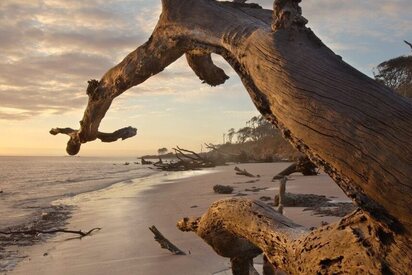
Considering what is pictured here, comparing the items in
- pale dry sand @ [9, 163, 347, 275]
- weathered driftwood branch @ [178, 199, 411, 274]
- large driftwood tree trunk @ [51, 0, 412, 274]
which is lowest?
pale dry sand @ [9, 163, 347, 275]

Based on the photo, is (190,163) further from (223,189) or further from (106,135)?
(106,135)

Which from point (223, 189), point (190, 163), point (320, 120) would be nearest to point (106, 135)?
point (320, 120)

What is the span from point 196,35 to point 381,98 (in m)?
1.06

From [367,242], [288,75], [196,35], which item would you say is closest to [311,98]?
[288,75]

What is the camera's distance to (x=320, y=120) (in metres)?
1.43

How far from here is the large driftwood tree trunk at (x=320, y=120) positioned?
131 centimetres

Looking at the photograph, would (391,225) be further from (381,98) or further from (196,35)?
(196,35)

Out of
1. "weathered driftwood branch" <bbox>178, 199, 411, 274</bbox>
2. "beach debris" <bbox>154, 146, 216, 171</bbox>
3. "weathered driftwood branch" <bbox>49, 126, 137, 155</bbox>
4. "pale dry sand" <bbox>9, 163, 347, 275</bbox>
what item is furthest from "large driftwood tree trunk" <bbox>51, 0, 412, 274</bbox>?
"beach debris" <bbox>154, 146, 216, 171</bbox>

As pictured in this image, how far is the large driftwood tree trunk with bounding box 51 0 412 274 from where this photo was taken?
4.30ft

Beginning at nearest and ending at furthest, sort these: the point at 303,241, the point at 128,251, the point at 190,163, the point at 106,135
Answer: the point at 303,241 < the point at 106,135 < the point at 128,251 < the point at 190,163

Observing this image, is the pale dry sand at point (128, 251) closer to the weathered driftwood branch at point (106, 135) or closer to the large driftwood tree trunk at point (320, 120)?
the weathered driftwood branch at point (106, 135)

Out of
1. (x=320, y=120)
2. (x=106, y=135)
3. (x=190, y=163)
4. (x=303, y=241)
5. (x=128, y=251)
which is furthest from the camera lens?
(x=190, y=163)

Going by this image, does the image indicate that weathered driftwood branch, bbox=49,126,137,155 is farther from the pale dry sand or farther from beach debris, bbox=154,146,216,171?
beach debris, bbox=154,146,216,171

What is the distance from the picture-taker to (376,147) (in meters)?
1.31
